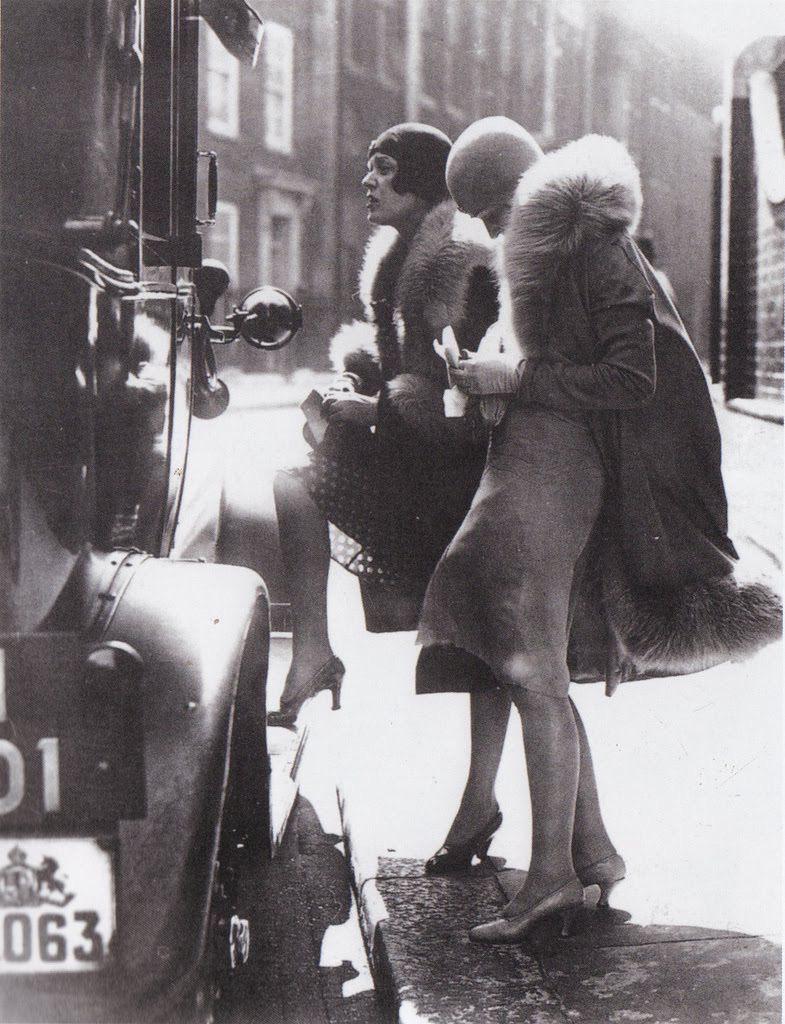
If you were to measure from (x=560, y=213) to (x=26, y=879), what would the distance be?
1.69 m

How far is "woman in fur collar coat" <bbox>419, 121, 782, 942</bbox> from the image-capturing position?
2.88m

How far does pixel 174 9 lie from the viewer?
2986 mm

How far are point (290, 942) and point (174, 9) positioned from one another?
210 cm

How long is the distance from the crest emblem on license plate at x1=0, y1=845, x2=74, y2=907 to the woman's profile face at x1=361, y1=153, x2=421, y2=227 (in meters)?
1.87

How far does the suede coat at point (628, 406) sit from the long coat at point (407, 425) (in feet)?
1.16

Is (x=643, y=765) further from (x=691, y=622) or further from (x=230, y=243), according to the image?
(x=230, y=243)

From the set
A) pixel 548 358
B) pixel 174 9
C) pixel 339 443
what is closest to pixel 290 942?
pixel 339 443

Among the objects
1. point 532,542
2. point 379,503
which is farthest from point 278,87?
point 532,542

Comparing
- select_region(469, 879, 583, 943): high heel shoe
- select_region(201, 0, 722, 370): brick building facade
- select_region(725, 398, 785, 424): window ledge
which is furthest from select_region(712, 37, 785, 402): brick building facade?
select_region(469, 879, 583, 943): high heel shoe

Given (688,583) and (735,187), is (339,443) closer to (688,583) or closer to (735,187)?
(688,583)

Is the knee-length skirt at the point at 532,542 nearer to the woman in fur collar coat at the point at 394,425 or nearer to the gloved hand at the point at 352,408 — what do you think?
the woman in fur collar coat at the point at 394,425

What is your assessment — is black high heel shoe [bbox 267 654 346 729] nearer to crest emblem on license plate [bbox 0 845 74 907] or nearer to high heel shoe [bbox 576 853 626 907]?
high heel shoe [bbox 576 853 626 907]

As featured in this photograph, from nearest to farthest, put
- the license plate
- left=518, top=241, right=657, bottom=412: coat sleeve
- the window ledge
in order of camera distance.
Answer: the license plate
left=518, top=241, right=657, bottom=412: coat sleeve
the window ledge

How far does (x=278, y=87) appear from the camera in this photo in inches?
152
